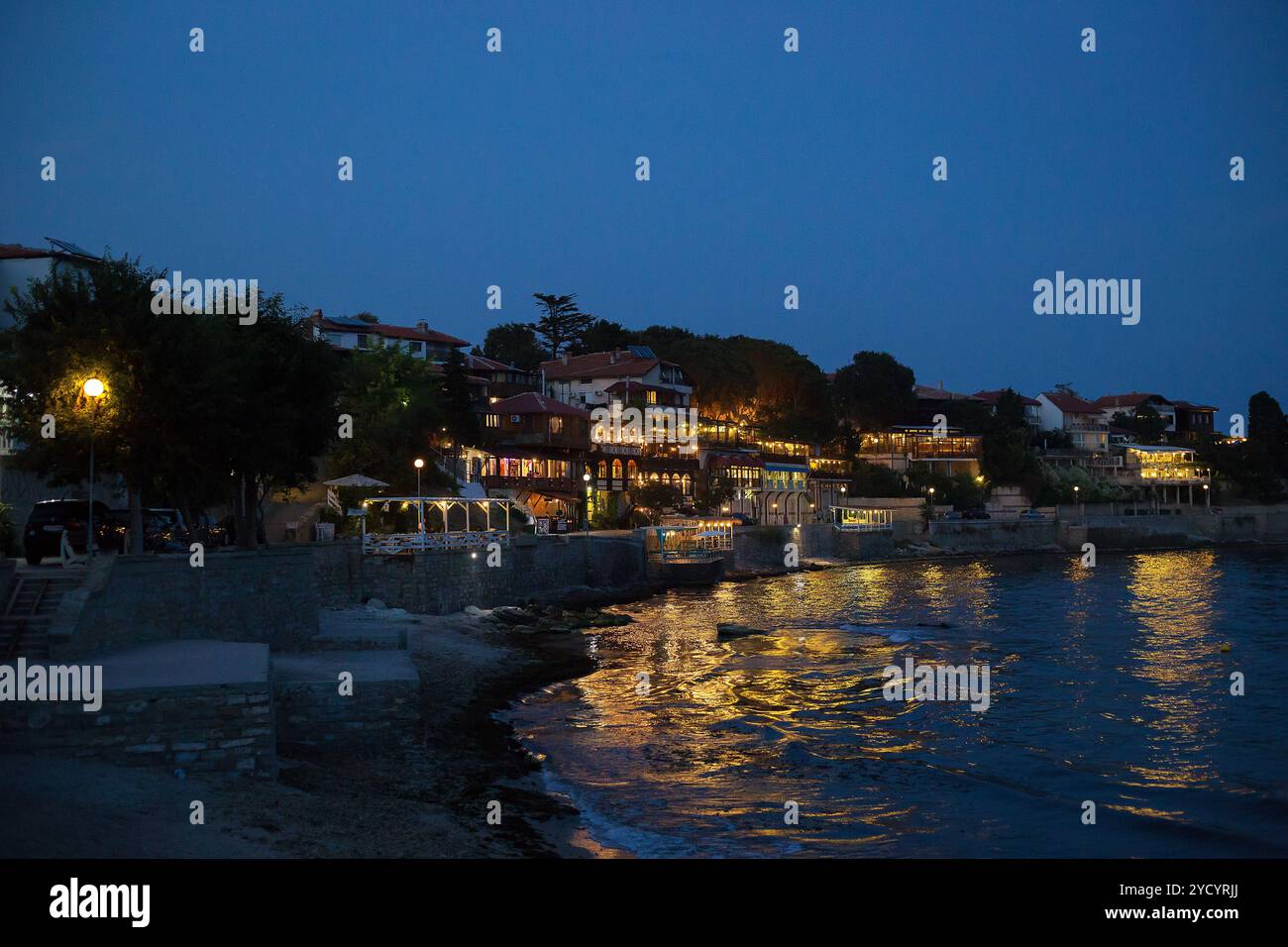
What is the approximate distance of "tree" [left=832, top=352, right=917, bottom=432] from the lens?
117062 mm

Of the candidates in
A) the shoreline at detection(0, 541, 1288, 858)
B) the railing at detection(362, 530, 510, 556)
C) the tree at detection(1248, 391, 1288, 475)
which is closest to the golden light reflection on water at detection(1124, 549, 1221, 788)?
the shoreline at detection(0, 541, 1288, 858)

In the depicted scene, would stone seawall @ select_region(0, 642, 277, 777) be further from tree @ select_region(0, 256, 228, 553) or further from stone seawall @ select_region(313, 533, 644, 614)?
stone seawall @ select_region(313, 533, 644, 614)

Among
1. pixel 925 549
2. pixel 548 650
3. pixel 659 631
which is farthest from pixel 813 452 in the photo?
pixel 548 650

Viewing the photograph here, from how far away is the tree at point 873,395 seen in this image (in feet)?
384

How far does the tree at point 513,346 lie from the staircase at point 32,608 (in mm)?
93057

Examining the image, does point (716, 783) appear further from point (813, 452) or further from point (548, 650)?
point (813, 452)

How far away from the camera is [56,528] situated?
23.6 meters

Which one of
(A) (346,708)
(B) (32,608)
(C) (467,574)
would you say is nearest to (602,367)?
(C) (467,574)

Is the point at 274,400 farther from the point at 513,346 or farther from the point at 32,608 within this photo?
the point at 513,346

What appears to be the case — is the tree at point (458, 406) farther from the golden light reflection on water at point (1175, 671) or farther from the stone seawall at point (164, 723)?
the stone seawall at point (164, 723)

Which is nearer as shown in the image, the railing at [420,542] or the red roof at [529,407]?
the railing at [420,542]

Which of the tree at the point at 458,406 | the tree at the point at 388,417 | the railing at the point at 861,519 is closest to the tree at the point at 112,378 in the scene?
the tree at the point at 388,417
